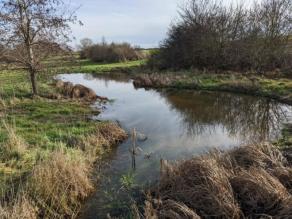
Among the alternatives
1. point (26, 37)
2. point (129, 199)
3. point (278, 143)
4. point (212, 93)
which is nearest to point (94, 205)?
point (129, 199)

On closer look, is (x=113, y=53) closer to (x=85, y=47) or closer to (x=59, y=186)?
(x=85, y=47)

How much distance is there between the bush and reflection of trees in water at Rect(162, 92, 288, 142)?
27.8m

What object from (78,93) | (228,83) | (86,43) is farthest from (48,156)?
(86,43)

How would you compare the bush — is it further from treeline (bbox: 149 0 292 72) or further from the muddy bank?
the muddy bank

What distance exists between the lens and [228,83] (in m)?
19.8

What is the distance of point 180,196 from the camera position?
5.49 m

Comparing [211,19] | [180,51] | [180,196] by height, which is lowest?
[180,196]

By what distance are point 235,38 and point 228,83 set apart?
27.5 feet

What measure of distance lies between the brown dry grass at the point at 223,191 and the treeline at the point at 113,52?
39.5 metres

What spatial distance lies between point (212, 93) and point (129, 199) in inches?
543

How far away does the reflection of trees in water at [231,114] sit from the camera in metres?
11.1

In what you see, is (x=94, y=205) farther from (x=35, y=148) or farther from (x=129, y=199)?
(x=35, y=148)

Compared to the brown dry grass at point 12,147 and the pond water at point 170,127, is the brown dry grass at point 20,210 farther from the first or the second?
the brown dry grass at point 12,147

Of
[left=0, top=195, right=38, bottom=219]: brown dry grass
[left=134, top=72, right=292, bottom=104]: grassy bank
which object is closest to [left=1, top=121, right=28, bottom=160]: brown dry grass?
[left=0, top=195, right=38, bottom=219]: brown dry grass
